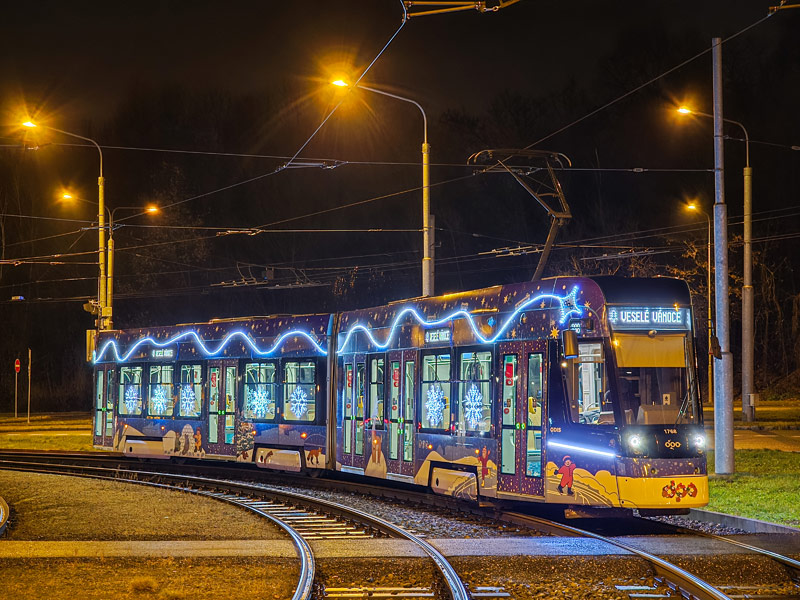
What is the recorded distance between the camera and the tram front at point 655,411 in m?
13.2

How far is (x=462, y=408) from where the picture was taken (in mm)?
16156

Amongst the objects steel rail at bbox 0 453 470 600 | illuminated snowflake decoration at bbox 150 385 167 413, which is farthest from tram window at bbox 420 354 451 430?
illuminated snowflake decoration at bbox 150 385 167 413

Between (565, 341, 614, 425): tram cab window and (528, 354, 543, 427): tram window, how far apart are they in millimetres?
589

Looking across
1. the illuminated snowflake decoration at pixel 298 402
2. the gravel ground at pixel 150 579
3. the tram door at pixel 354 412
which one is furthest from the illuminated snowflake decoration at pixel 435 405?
the gravel ground at pixel 150 579

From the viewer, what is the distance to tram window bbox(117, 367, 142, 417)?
86.8ft

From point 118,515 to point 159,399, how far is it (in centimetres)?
1017

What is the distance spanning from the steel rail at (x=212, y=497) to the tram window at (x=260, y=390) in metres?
2.02

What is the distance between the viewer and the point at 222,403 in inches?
925

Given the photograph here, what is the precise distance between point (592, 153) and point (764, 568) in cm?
4156

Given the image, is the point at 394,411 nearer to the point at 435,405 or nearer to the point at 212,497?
the point at 435,405

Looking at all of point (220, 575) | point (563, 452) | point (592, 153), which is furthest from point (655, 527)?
point (592, 153)

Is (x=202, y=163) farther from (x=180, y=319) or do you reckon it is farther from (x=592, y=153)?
(x=592, y=153)

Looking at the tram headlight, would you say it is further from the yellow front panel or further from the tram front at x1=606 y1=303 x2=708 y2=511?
the yellow front panel

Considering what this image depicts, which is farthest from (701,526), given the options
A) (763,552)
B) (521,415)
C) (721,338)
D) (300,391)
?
(300,391)
